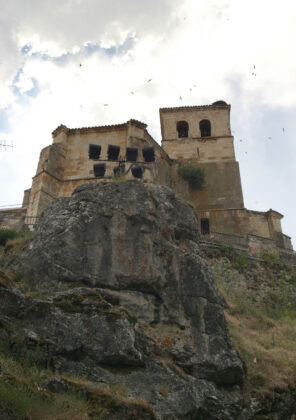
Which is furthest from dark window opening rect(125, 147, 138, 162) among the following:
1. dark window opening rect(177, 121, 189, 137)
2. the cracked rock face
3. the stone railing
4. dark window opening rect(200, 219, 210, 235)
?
dark window opening rect(177, 121, 189, 137)

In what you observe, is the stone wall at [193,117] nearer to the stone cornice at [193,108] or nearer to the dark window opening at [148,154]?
the stone cornice at [193,108]

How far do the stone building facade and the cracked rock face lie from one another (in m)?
5.29

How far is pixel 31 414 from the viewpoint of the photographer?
542cm

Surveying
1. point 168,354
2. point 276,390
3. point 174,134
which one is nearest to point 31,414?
point 168,354

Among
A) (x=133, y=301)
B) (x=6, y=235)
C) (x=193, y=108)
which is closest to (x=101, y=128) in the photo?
(x=193, y=108)

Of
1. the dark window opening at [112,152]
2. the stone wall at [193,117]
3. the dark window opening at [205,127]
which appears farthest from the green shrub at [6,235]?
the dark window opening at [205,127]

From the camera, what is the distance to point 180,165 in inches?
1040

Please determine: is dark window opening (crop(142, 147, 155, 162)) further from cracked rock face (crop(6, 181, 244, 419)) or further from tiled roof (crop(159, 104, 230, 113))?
tiled roof (crop(159, 104, 230, 113))

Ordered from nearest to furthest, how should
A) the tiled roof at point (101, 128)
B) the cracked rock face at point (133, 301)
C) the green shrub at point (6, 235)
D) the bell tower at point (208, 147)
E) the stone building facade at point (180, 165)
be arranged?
the cracked rock face at point (133, 301)
the green shrub at point (6, 235)
the stone building facade at point (180, 165)
the tiled roof at point (101, 128)
the bell tower at point (208, 147)

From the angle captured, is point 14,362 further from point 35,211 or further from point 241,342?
point 35,211

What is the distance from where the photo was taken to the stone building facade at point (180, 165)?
20.5 m

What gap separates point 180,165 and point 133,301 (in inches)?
688

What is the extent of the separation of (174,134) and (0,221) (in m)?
13.4

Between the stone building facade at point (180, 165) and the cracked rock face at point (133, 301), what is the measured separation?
17.4ft
